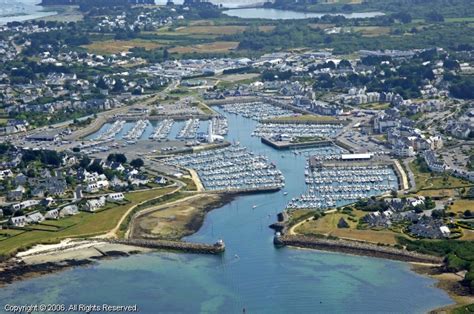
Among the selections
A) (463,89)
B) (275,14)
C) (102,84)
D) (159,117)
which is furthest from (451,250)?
(275,14)

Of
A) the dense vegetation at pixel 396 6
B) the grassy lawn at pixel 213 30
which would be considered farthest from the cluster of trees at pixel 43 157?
the dense vegetation at pixel 396 6

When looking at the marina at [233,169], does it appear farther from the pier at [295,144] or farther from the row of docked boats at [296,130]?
the row of docked boats at [296,130]

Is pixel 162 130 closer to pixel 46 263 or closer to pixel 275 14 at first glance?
pixel 46 263

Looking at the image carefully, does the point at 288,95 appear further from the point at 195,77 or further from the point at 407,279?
the point at 407,279

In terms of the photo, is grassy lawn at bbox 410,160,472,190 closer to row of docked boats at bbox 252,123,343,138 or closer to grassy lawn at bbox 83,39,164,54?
row of docked boats at bbox 252,123,343,138

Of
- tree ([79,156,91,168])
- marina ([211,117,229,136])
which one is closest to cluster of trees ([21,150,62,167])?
tree ([79,156,91,168])
